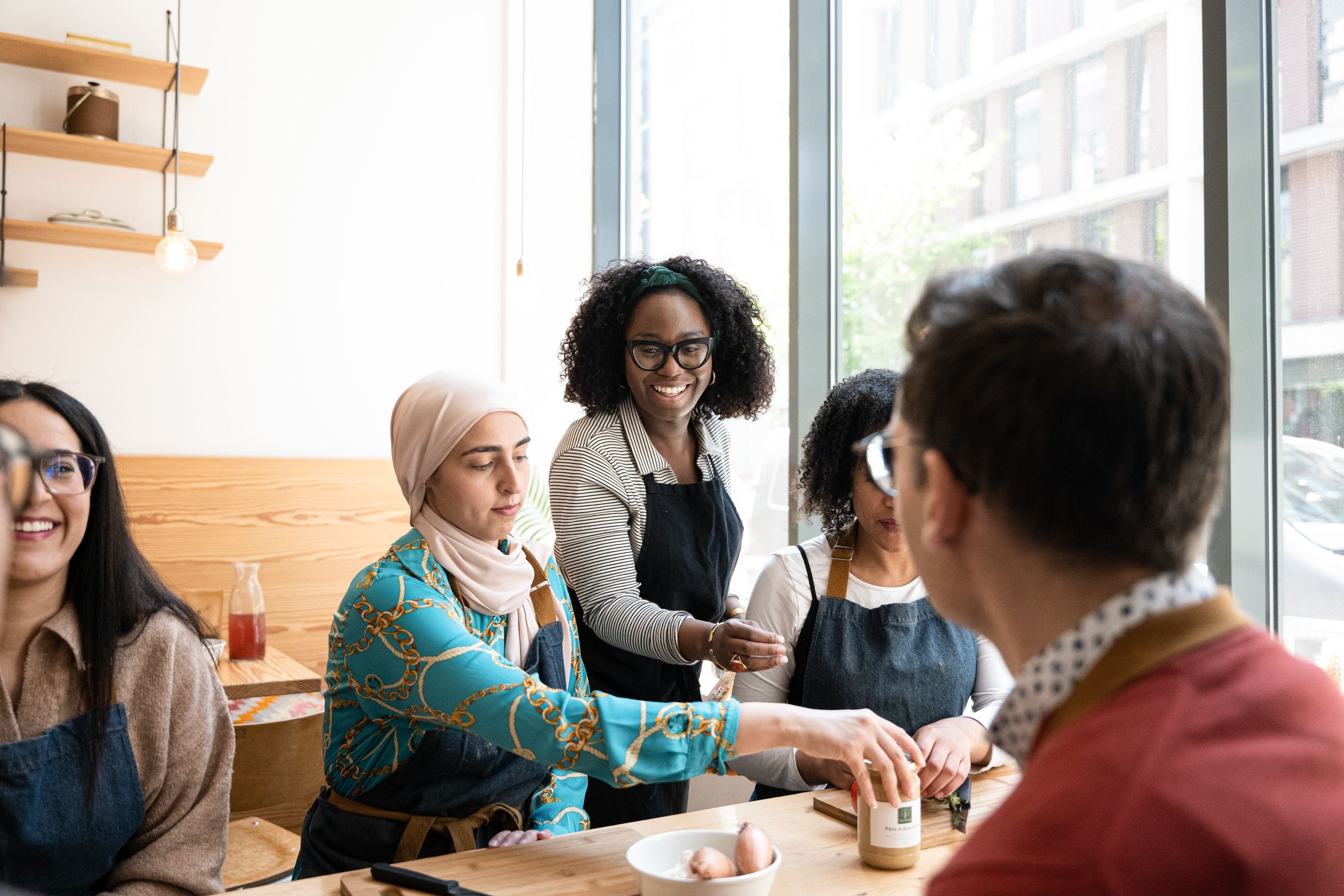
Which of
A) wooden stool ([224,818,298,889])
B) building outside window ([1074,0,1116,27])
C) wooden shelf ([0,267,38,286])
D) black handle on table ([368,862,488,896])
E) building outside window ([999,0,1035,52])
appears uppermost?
building outside window ([999,0,1035,52])

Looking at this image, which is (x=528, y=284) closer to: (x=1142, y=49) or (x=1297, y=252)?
A: (x=1142, y=49)

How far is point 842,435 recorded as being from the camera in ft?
6.50

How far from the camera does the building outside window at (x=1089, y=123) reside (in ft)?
7.39

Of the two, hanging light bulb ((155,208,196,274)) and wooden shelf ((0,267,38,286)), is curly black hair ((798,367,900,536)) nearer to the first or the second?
hanging light bulb ((155,208,196,274))

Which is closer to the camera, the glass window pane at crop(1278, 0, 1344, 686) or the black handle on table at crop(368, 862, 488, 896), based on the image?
the black handle on table at crop(368, 862, 488, 896)

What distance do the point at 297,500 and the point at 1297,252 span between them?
3321mm

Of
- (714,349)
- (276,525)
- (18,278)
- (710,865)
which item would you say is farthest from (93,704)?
(18,278)

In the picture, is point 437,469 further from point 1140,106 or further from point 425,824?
point 1140,106

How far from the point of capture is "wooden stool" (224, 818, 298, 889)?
2.08m

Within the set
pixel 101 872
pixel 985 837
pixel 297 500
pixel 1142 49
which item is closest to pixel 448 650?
pixel 101 872

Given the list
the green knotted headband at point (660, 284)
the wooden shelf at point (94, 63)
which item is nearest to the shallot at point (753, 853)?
the green knotted headband at point (660, 284)

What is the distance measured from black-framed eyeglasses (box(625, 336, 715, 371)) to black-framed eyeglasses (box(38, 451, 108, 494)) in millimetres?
1075

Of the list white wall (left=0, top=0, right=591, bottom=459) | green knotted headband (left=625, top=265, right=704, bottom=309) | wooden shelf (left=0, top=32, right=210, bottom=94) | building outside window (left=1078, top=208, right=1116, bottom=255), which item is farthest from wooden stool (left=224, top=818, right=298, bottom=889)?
wooden shelf (left=0, top=32, right=210, bottom=94)

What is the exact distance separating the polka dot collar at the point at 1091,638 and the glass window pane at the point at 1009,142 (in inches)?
47.4
